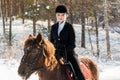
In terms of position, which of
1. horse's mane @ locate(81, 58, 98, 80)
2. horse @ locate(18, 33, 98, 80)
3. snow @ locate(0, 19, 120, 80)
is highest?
horse @ locate(18, 33, 98, 80)

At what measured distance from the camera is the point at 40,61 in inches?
224

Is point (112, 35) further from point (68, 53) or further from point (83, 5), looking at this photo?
point (68, 53)

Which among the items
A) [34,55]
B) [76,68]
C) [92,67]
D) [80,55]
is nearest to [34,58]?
[34,55]

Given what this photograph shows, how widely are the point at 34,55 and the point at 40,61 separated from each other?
253mm

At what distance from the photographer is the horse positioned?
212 inches

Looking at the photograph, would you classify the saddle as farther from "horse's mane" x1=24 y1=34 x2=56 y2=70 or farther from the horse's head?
the horse's head

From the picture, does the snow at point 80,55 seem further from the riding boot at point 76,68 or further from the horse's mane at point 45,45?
the riding boot at point 76,68

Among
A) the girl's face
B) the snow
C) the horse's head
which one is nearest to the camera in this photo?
the horse's head

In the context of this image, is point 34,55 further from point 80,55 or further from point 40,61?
point 80,55

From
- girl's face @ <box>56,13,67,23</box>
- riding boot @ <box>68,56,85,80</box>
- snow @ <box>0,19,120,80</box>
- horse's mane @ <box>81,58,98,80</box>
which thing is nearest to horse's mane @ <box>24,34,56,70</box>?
snow @ <box>0,19,120,80</box>

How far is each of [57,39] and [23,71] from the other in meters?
1.38

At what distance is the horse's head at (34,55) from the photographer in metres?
5.36

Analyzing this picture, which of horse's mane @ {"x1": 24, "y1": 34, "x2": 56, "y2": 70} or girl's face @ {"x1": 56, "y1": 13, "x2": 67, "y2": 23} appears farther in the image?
girl's face @ {"x1": 56, "y1": 13, "x2": 67, "y2": 23}

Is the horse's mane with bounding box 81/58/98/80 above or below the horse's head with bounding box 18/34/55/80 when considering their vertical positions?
below
